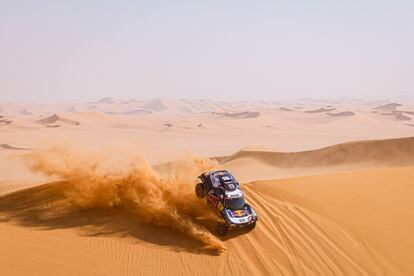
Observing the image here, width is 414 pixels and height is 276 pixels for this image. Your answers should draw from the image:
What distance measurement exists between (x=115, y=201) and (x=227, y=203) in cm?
388

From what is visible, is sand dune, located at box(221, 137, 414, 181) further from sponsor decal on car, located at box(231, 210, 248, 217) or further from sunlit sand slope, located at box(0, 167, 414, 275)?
sponsor decal on car, located at box(231, 210, 248, 217)

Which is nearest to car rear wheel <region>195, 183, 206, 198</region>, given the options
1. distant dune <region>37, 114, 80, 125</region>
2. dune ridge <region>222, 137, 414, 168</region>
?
dune ridge <region>222, 137, 414, 168</region>

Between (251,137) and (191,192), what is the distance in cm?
3754

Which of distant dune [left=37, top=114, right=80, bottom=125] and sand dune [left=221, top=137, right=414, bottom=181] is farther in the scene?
distant dune [left=37, top=114, right=80, bottom=125]

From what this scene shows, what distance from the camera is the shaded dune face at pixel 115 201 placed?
11180 mm

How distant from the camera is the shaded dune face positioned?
1118 cm

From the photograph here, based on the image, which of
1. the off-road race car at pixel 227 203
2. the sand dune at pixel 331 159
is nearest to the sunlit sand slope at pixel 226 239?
the off-road race car at pixel 227 203

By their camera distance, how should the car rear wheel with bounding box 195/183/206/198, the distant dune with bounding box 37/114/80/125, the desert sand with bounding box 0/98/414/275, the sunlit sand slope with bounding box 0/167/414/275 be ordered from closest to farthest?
the sunlit sand slope with bounding box 0/167/414/275 → the desert sand with bounding box 0/98/414/275 → the car rear wheel with bounding box 195/183/206/198 → the distant dune with bounding box 37/114/80/125

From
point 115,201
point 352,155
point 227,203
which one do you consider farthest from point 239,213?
point 352,155

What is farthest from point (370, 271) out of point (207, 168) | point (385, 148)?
point (385, 148)

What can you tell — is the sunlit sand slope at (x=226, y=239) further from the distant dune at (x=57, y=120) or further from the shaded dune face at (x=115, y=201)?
the distant dune at (x=57, y=120)

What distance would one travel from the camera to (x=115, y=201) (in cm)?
1191

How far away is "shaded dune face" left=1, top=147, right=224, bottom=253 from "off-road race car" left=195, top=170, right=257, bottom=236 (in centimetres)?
64

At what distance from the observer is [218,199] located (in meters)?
11.2
